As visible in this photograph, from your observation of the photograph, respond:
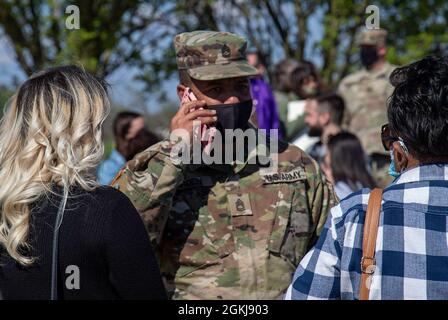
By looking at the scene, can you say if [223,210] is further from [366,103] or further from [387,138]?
[366,103]

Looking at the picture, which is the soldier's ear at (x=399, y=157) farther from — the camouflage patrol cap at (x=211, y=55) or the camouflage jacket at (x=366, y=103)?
the camouflage jacket at (x=366, y=103)

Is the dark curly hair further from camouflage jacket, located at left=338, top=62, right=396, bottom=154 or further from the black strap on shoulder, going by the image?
camouflage jacket, located at left=338, top=62, right=396, bottom=154

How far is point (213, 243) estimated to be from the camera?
3119mm

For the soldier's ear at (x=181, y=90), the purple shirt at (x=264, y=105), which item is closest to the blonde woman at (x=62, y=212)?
the soldier's ear at (x=181, y=90)

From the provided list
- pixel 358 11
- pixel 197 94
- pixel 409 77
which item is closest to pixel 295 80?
pixel 358 11

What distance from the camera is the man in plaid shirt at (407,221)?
2258 millimetres

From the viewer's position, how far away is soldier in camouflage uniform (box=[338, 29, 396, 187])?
6312 millimetres

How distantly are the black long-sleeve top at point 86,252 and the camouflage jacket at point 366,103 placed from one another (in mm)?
4065

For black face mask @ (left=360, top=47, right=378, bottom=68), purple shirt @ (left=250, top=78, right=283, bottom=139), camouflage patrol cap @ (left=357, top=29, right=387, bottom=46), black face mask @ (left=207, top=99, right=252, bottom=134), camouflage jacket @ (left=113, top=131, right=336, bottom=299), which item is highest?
camouflage patrol cap @ (left=357, top=29, right=387, bottom=46)

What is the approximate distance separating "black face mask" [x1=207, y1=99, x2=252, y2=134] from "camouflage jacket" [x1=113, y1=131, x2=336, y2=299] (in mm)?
181

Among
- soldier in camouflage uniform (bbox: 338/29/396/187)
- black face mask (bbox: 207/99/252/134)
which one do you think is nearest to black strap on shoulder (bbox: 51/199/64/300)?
black face mask (bbox: 207/99/252/134)

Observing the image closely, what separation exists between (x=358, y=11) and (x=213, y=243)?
6.33 m

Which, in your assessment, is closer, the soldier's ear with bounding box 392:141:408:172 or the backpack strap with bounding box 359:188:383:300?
the backpack strap with bounding box 359:188:383:300

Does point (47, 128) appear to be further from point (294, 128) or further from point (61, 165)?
point (294, 128)
